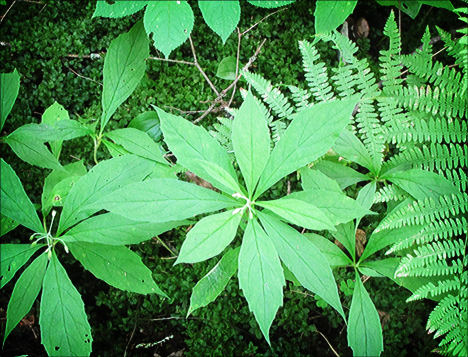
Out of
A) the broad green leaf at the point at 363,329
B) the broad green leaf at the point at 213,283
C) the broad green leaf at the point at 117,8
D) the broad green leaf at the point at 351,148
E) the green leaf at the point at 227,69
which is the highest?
the broad green leaf at the point at 117,8

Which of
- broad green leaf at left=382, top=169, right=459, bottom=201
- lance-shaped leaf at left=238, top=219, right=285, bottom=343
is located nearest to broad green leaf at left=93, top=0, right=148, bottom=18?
lance-shaped leaf at left=238, top=219, right=285, bottom=343

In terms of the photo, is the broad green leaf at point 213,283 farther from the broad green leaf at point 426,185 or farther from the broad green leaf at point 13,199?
the broad green leaf at point 426,185

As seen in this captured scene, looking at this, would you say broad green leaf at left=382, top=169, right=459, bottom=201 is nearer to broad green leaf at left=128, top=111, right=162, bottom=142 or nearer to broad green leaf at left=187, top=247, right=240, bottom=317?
broad green leaf at left=187, top=247, right=240, bottom=317

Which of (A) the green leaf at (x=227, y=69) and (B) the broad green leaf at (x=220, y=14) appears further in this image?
(A) the green leaf at (x=227, y=69)

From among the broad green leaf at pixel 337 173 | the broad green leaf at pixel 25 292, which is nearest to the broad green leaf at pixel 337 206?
the broad green leaf at pixel 337 173

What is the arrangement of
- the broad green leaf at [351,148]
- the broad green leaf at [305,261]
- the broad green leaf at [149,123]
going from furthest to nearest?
the broad green leaf at [149,123] → the broad green leaf at [351,148] → the broad green leaf at [305,261]

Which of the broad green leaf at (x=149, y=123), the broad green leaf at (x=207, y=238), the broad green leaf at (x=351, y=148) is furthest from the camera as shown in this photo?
the broad green leaf at (x=149, y=123)

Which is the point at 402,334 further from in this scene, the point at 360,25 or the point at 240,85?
the point at 360,25

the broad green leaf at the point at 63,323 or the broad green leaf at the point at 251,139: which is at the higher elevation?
the broad green leaf at the point at 251,139
